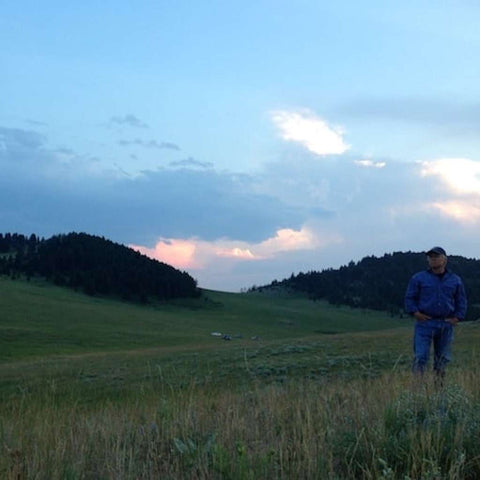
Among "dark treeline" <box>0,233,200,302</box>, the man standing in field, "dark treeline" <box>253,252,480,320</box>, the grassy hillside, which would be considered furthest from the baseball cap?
"dark treeline" <box>253,252,480,320</box>

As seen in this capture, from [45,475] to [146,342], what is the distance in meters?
50.2

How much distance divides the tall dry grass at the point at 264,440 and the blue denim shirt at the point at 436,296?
287 centimetres

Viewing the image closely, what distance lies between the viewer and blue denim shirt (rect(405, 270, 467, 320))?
10.3 metres

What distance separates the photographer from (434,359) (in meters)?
10.5

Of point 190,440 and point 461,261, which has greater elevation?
point 461,261

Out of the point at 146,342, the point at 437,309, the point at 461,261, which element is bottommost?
the point at 146,342

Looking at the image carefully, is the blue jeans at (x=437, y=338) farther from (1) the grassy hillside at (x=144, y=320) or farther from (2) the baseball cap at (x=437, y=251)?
(1) the grassy hillside at (x=144, y=320)

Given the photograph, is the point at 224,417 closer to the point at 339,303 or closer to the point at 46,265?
the point at 46,265

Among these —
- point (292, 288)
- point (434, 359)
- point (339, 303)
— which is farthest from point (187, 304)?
point (434, 359)

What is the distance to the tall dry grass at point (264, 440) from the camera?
505cm

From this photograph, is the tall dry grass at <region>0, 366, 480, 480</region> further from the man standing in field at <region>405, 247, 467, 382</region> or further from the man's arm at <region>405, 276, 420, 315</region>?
the man's arm at <region>405, 276, 420, 315</region>

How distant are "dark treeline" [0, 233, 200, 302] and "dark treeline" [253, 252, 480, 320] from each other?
34.9 metres

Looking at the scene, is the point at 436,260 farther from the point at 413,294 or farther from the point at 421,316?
the point at 421,316

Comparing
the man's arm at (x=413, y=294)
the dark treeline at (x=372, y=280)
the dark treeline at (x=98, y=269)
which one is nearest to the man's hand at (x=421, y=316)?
the man's arm at (x=413, y=294)
